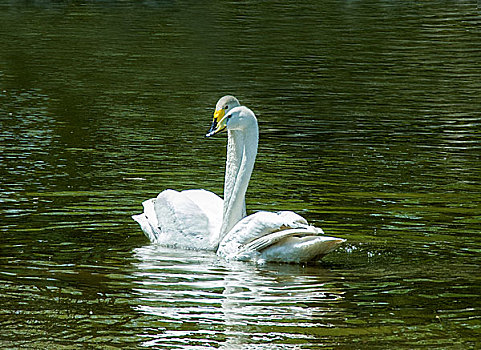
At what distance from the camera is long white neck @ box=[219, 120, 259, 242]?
38.1 feet

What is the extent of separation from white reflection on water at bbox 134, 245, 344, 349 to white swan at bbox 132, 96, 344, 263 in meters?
0.20

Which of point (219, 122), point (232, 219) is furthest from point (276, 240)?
point (219, 122)

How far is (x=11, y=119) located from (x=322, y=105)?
667 cm

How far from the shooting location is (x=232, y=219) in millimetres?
11562

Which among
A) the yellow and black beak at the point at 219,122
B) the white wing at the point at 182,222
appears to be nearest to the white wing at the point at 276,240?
the white wing at the point at 182,222

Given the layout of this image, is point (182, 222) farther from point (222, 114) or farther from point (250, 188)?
point (250, 188)

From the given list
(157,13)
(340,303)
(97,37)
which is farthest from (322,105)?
(157,13)

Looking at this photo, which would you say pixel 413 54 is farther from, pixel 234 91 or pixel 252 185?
pixel 252 185

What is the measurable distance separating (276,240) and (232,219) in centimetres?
105

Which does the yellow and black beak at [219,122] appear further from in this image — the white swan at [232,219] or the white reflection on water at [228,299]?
the white reflection on water at [228,299]

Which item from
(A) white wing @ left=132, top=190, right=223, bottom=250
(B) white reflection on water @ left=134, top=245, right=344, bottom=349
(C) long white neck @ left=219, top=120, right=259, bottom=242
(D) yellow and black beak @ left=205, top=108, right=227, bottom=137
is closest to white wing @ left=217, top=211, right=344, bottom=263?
(B) white reflection on water @ left=134, top=245, right=344, bottom=349

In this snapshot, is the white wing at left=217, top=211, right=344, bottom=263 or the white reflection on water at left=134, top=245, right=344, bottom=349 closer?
the white reflection on water at left=134, top=245, right=344, bottom=349

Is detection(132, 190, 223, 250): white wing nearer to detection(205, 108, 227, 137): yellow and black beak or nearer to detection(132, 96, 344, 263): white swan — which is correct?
detection(132, 96, 344, 263): white swan

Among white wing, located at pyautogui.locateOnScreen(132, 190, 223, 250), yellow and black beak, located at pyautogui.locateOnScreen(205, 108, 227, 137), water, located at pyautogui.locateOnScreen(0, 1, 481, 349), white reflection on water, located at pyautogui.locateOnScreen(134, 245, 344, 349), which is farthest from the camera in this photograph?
white wing, located at pyautogui.locateOnScreen(132, 190, 223, 250)
